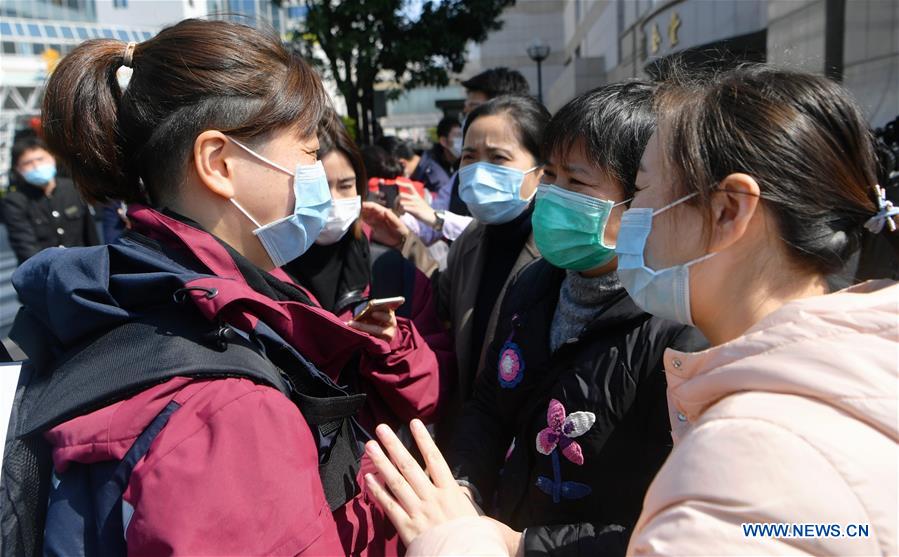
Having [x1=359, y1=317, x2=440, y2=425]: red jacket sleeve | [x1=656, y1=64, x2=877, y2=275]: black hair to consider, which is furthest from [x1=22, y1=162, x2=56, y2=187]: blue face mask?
[x1=656, y1=64, x2=877, y2=275]: black hair

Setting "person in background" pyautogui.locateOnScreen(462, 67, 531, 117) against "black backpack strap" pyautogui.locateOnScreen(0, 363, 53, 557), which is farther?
"person in background" pyautogui.locateOnScreen(462, 67, 531, 117)

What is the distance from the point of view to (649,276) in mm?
1496

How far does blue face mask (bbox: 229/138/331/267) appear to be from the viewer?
1670 mm

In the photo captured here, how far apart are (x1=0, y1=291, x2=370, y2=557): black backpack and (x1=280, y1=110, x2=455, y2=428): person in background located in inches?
27.4

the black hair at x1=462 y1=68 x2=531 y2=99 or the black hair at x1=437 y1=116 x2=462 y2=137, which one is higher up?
the black hair at x1=462 y1=68 x2=531 y2=99

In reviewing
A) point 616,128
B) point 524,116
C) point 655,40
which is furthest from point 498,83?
point 655,40

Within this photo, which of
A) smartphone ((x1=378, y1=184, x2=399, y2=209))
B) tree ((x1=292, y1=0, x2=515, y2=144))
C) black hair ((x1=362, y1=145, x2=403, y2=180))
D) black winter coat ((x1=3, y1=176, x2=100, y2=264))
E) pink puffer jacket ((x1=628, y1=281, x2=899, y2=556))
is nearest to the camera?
pink puffer jacket ((x1=628, y1=281, x2=899, y2=556))

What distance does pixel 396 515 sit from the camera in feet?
4.52

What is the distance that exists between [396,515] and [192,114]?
3.13ft

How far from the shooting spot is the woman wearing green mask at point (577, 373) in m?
1.69

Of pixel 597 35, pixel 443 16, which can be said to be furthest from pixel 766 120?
pixel 597 35

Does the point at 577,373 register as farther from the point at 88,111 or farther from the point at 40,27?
the point at 40,27

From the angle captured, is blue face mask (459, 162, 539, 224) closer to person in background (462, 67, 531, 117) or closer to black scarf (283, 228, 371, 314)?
black scarf (283, 228, 371, 314)

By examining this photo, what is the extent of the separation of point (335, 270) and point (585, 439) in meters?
1.43
